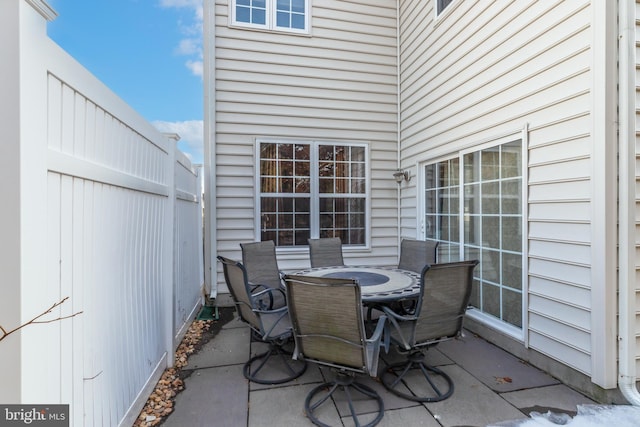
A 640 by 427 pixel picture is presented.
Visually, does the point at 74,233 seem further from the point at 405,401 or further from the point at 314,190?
the point at 314,190

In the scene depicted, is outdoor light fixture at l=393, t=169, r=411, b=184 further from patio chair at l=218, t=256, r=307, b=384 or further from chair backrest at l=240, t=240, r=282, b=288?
patio chair at l=218, t=256, r=307, b=384

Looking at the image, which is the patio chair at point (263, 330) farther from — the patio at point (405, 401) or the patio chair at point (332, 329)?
the patio chair at point (332, 329)

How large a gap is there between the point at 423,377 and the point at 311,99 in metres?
4.09

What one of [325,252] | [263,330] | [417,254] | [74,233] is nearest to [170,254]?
Result: [263,330]

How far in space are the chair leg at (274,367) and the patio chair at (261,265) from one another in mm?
777

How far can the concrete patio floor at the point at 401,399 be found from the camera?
2.14m

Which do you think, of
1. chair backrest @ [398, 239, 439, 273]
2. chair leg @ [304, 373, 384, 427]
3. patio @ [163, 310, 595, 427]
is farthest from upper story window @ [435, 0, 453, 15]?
chair leg @ [304, 373, 384, 427]

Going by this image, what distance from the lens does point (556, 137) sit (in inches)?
102

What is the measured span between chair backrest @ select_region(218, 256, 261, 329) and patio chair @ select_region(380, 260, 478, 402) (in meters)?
1.10

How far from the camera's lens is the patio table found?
268 cm

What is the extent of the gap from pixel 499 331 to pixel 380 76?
13.6 ft

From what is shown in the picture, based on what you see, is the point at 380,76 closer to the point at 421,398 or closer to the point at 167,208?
the point at 167,208

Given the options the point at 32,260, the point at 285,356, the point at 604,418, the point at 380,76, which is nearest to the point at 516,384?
the point at 604,418

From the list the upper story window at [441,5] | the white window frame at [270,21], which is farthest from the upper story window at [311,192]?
the upper story window at [441,5]
